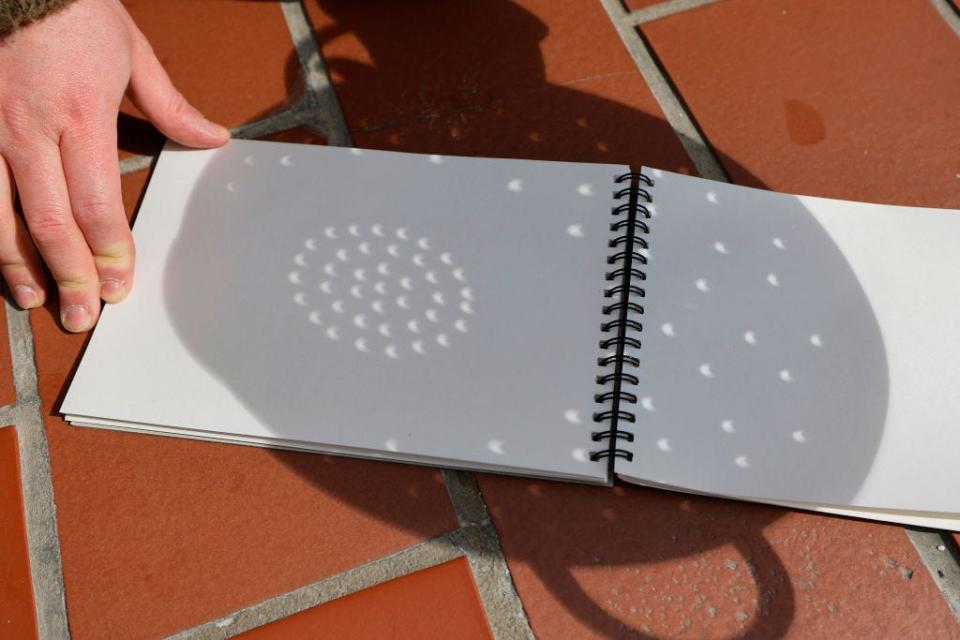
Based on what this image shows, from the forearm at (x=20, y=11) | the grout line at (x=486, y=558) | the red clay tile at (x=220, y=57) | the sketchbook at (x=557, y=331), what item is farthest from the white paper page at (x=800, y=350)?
the forearm at (x=20, y=11)

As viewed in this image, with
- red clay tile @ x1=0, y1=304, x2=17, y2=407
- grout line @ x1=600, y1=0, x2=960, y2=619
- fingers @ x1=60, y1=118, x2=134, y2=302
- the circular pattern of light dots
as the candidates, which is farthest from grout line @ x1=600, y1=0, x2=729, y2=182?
red clay tile @ x1=0, y1=304, x2=17, y2=407

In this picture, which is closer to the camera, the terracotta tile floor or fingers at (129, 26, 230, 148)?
the terracotta tile floor

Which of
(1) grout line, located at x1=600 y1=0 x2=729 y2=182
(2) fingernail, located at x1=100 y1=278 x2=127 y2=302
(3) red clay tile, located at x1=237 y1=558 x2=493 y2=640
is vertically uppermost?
(1) grout line, located at x1=600 y1=0 x2=729 y2=182

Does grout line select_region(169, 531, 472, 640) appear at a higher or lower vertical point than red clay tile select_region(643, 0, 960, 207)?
lower

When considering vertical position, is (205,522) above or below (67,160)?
below

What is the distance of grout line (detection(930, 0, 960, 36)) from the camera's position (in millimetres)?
735

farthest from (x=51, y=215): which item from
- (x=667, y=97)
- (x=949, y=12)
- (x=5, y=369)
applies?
(x=949, y=12)

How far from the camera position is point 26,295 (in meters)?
0.63

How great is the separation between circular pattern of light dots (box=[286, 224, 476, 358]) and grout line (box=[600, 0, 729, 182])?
0.73 ft

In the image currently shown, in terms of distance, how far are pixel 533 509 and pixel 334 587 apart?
0.14 m

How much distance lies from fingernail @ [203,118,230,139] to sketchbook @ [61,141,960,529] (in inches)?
2.2

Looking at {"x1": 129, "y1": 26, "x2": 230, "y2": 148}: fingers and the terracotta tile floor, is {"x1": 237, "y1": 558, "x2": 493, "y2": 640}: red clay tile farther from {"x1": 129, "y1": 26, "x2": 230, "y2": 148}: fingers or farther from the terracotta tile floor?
{"x1": 129, "y1": 26, "x2": 230, "y2": 148}: fingers

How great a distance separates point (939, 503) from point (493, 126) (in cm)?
43

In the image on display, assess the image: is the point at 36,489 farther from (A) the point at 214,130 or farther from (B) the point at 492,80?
(B) the point at 492,80
